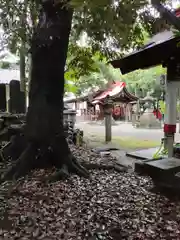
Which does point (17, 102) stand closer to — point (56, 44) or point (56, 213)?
point (56, 44)

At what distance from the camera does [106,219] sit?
3354 millimetres

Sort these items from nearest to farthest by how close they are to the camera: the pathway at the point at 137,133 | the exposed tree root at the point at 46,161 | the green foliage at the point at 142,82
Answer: the exposed tree root at the point at 46,161 < the pathway at the point at 137,133 < the green foliage at the point at 142,82

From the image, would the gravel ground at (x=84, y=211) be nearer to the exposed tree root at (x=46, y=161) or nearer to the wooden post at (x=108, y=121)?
the exposed tree root at (x=46, y=161)

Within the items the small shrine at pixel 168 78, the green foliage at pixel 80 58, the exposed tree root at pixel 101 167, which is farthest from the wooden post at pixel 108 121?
the exposed tree root at pixel 101 167

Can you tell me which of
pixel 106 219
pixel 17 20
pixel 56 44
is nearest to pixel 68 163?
pixel 106 219

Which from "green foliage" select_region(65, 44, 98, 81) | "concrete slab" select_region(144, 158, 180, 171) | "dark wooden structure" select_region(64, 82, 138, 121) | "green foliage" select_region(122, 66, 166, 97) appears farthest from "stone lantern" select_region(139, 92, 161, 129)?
"concrete slab" select_region(144, 158, 180, 171)

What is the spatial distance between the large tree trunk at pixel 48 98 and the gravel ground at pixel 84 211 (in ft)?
1.11

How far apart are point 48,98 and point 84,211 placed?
7.70 feet

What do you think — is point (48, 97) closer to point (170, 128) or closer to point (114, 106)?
point (170, 128)

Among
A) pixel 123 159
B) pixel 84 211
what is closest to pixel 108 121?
pixel 123 159

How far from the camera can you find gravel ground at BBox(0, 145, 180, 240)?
3.03 m

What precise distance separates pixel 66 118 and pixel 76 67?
2380mm

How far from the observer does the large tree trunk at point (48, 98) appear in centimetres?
465

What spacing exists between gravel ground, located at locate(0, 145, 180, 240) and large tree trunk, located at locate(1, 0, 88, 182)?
0.34m
